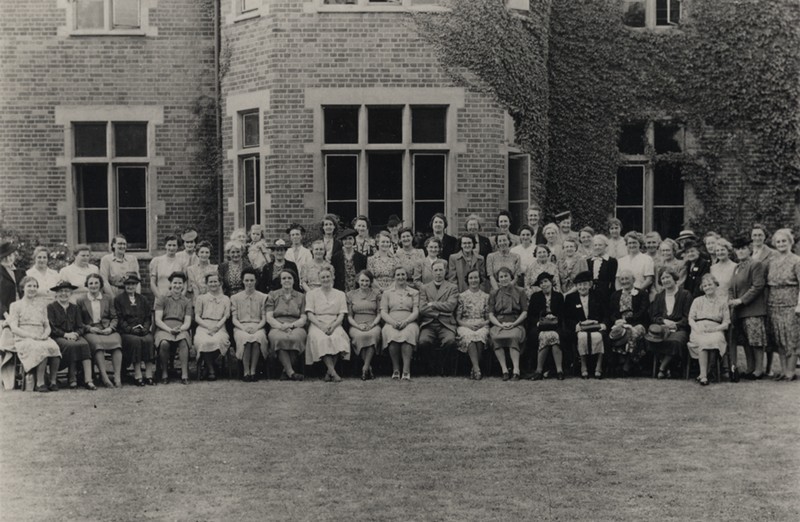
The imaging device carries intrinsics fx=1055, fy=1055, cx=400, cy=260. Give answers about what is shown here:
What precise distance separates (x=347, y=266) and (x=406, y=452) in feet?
16.1

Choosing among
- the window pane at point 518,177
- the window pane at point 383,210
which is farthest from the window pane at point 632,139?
A: the window pane at point 383,210

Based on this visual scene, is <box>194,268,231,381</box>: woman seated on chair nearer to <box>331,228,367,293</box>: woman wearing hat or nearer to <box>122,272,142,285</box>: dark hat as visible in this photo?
<box>122,272,142,285</box>: dark hat

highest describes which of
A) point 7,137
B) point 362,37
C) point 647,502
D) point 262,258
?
point 362,37

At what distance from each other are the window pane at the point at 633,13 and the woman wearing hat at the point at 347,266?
7103mm

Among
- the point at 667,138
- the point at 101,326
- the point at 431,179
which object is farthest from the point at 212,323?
the point at 667,138

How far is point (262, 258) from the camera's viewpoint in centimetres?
1295

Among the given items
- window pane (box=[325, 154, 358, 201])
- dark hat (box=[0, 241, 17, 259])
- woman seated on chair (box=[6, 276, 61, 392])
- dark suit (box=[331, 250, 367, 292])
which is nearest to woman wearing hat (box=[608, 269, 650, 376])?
dark suit (box=[331, 250, 367, 292])

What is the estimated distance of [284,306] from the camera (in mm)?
12086

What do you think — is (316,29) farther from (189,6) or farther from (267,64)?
(189,6)

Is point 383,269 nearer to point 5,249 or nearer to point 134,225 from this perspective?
point 5,249

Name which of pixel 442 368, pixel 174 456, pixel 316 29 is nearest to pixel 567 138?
pixel 316 29

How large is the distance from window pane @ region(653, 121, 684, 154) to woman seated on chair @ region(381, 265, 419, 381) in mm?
6950

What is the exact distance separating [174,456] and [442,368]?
15.6ft

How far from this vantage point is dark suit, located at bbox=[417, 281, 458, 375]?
1209 cm
